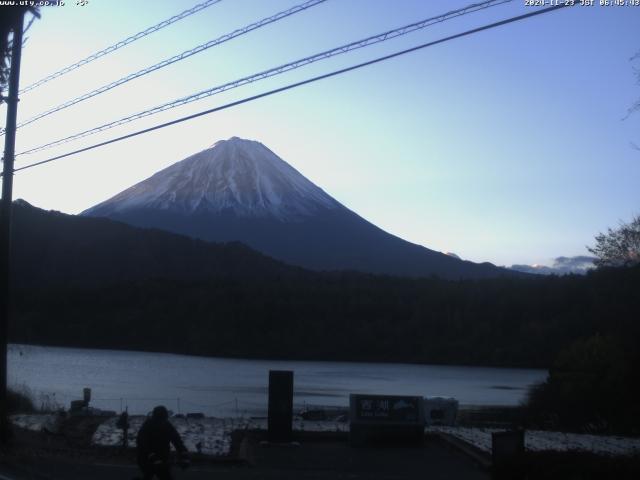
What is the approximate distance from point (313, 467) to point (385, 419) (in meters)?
3.55

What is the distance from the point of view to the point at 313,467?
51.0 ft

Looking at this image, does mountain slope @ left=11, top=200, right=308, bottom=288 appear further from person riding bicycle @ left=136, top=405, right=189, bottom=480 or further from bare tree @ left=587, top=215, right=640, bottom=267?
person riding bicycle @ left=136, top=405, right=189, bottom=480

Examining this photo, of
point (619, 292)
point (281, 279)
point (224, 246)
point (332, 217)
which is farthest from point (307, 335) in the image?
point (332, 217)

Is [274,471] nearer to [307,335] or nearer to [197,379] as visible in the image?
[197,379]

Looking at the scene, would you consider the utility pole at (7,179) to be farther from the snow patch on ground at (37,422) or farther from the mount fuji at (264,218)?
the mount fuji at (264,218)

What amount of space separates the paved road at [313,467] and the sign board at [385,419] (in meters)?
0.39

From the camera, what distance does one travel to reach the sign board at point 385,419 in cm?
1856

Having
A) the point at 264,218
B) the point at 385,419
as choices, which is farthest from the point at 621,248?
the point at 264,218

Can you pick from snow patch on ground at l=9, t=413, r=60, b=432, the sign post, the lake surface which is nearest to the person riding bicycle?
the sign post

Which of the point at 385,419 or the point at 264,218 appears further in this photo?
the point at 264,218

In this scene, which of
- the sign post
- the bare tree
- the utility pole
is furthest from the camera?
the bare tree

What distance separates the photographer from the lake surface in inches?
1782

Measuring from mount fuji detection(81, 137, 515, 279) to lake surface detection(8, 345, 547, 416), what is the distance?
65.1m

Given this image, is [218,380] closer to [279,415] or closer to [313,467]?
[279,415]
